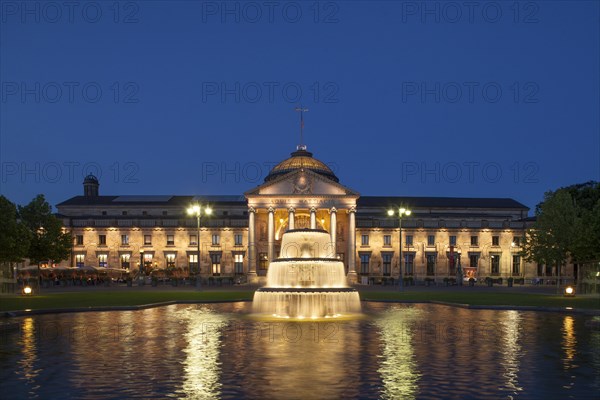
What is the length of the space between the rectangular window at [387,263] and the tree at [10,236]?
198 feet

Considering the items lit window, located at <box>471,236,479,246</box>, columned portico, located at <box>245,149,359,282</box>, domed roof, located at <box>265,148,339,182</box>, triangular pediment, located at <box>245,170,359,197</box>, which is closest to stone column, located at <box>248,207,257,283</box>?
columned portico, located at <box>245,149,359,282</box>

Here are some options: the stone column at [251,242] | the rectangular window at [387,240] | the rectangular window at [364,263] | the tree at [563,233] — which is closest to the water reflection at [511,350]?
the tree at [563,233]

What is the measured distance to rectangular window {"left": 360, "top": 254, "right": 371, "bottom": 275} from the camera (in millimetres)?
106206

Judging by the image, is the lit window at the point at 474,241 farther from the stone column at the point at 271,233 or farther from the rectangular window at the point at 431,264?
the stone column at the point at 271,233

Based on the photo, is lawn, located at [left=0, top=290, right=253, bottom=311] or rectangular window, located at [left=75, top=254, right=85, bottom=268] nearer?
lawn, located at [left=0, top=290, right=253, bottom=311]

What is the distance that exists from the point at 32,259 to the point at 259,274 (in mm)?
36336

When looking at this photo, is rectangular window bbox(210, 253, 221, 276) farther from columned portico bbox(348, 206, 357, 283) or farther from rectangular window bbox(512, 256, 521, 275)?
rectangular window bbox(512, 256, 521, 275)

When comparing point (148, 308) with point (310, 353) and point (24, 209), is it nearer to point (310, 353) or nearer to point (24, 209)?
point (310, 353)

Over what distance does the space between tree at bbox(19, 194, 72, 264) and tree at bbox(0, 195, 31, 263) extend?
8212 mm

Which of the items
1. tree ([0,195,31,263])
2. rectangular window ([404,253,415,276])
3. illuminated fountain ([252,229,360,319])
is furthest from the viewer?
rectangular window ([404,253,415,276])

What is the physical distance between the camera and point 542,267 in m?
106

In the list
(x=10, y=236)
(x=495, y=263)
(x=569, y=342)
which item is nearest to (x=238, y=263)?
(x=495, y=263)

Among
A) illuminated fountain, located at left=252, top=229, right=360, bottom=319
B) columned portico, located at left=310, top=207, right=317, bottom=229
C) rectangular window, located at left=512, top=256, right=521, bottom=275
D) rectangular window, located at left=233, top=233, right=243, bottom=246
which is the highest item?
columned portico, located at left=310, top=207, right=317, bottom=229

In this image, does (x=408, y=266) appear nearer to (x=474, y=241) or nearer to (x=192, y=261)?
(x=474, y=241)
